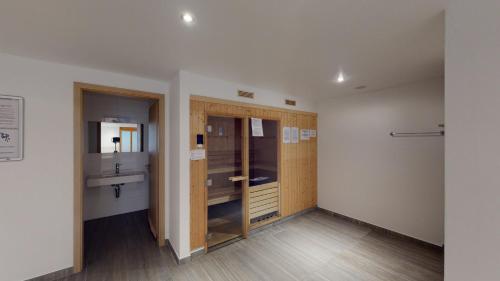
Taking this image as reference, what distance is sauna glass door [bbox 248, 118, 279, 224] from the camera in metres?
3.10

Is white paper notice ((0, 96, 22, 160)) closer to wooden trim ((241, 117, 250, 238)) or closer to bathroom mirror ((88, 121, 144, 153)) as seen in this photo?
bathroom mirror ((88, 121, 144, 153))

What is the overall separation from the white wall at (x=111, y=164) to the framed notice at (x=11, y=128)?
5.05 ft

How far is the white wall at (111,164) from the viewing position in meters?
3.43

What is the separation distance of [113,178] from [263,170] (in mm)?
2586

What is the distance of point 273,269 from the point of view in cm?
224

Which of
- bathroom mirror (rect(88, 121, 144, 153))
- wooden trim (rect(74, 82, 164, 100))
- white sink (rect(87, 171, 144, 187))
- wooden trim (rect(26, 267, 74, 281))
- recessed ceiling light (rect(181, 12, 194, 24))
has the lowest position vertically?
wooden trim (rect(26, 267, 74, 281))

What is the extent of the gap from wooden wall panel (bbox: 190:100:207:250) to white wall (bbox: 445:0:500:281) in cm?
228

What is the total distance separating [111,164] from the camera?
3.60m

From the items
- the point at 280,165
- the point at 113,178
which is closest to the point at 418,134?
the point at 280,165

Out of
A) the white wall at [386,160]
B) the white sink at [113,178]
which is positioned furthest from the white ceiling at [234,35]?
the white sink at [113,178]

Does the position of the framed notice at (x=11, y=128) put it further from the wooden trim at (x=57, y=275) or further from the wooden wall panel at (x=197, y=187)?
the wooden wall panel at (x=197, y=187)

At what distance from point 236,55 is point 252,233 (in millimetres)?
2595

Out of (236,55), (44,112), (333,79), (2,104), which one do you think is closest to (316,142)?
(333,79)

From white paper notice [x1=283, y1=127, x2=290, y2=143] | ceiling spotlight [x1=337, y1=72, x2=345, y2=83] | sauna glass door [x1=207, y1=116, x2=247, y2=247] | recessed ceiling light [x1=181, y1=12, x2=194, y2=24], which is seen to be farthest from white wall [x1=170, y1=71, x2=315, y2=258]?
ceiling spotlight [x1=337, y1=72, x2=345, y2=83]
